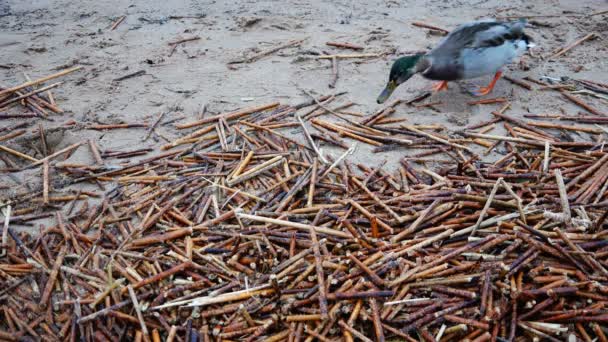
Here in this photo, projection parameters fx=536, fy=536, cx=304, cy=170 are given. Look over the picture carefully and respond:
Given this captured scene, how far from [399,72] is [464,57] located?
61 cm

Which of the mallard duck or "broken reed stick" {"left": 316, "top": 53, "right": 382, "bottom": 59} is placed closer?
the mallard duck

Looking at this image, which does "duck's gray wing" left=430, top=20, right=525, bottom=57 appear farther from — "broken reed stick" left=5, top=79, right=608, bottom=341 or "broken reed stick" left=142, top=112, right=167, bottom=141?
"broken reed stick" left=142, top=112, right=167, bottom=141

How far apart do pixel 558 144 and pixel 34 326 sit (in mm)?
3715

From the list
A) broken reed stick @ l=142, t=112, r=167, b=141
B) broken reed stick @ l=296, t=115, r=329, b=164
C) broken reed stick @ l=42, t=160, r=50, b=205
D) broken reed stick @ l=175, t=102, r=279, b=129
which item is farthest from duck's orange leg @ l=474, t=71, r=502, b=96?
broken reed stick @ l=42, t=160, r=50, b=205

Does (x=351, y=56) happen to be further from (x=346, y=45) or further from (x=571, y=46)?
(x=571, y=46)

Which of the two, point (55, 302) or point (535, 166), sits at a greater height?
point (535, 166)

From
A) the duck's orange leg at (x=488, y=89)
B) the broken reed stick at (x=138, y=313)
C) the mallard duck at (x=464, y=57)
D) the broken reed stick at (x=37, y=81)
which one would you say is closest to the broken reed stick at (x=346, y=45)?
the mallard duck at (x=464, y=57)

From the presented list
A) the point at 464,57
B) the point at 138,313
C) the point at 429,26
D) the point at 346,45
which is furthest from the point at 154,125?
the point at 429,26

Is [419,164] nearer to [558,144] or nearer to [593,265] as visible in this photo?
[558,144]

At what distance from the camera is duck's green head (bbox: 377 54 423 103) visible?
15.7ft

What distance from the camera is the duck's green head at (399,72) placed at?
4.78m

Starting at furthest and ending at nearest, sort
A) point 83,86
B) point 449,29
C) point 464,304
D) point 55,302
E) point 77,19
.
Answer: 1. point 77,19
2. point 449,29
3. point 83,86
4. point 55,302
5. point 464,304

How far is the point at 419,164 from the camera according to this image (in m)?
4.00

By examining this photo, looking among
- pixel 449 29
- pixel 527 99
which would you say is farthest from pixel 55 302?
pixel 449 29
